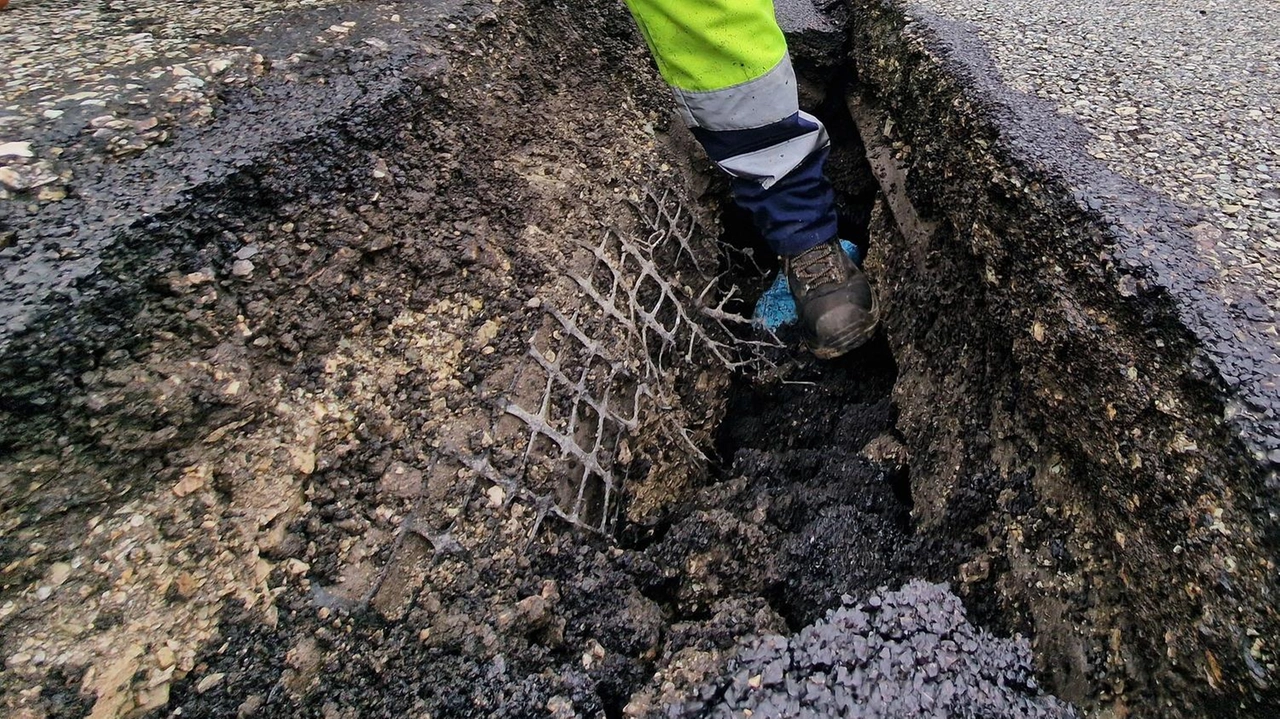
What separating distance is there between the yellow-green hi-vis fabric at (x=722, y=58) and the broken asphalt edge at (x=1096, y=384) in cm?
37

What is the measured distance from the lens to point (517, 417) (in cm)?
135

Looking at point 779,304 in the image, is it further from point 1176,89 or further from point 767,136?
point 1176,89

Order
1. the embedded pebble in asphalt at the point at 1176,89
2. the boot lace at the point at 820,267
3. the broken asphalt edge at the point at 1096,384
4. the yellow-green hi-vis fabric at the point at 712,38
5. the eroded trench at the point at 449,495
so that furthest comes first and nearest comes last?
the boot lace at the point at 820,267 < the yellow-green hi-vis fabric at the point at 712,38 < the embedded pebble in asphalt at the point at 1176,89 < the eroded trench at the point at 449,495 < the broken asphalt edge at the point at 1096,384

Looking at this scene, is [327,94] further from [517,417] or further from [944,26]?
[944,26]

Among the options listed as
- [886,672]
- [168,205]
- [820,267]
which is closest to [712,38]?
[820,267]

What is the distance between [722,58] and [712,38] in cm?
5

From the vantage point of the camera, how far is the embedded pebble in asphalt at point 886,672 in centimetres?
100

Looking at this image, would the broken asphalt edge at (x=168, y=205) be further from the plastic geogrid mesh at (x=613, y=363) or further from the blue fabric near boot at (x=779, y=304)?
the blue fabric near boot at (x=779, y=304)

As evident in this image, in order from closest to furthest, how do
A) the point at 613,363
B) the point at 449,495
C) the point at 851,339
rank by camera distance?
the point at 449,495 → the point at 613,363 → the point at 851,339

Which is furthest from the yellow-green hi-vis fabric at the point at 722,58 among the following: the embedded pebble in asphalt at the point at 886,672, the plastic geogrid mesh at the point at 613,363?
the embedded pebble in asphalt at the point at 886,672

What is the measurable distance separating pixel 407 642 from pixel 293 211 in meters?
0.75

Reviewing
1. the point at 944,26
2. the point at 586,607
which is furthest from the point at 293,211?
the point at 944,26

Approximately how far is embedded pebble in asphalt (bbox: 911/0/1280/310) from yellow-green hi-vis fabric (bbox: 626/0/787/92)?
51cm

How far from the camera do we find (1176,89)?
56.0 inches
